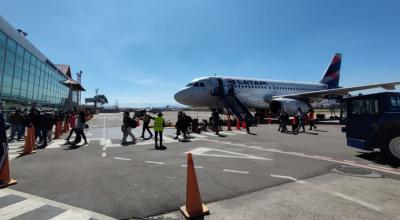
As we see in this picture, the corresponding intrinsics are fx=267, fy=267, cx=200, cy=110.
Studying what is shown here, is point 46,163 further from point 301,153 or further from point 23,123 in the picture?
point 301,153

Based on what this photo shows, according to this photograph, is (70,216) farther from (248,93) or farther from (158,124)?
(248,93)

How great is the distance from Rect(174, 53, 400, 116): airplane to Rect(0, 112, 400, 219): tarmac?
46.8ft

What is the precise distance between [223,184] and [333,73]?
36450 mm

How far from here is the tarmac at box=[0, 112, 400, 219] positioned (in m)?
4.45

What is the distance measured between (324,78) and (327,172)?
3369 centimetres

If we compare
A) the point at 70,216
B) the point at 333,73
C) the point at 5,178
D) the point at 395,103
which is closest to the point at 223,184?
the point at 70,216

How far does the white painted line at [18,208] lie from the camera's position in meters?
4.34

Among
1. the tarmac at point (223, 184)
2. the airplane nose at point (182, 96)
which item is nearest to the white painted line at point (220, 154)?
the tarmac at point (223, 184)

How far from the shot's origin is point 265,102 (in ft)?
92.2

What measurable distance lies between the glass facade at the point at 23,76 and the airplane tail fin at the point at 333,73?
118 feet

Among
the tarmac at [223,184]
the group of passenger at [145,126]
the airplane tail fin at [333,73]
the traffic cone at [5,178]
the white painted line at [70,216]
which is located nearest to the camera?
the white painted line at [70,216]

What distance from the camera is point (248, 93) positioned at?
26.8 metres

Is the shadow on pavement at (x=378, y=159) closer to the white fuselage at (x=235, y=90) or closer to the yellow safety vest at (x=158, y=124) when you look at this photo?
the yellow safety vest at (x=158, y=124)

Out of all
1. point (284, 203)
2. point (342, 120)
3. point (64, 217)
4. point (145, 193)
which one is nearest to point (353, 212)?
point (284, 203)
